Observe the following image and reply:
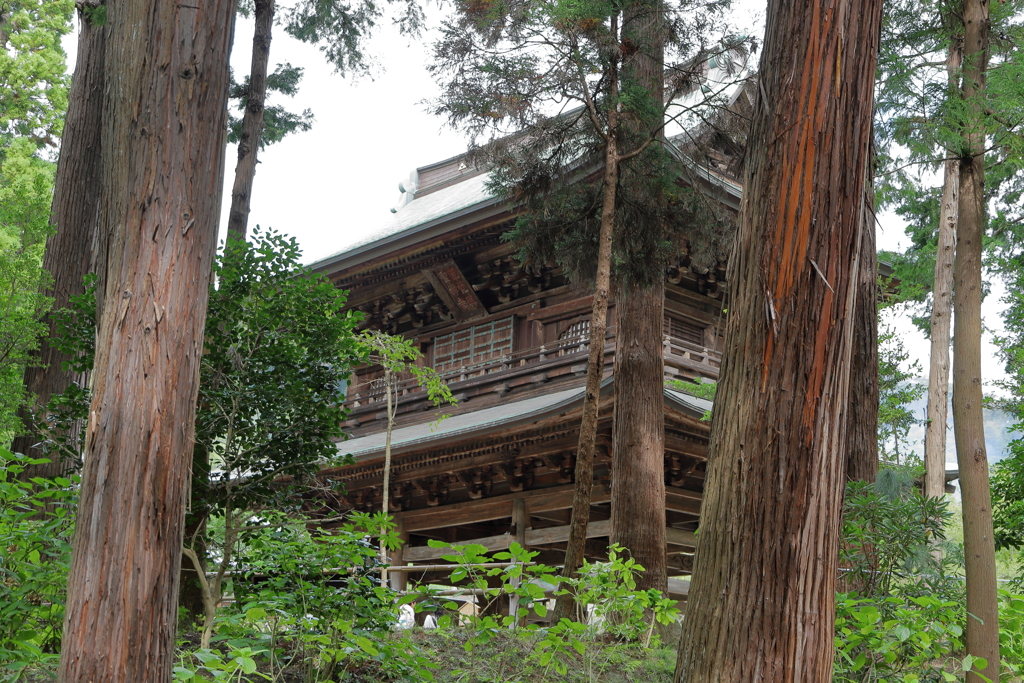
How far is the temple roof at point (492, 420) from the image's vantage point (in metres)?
A: 8.81

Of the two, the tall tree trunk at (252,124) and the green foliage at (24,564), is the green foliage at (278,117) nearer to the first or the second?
the tall tree trunk at (252,124)

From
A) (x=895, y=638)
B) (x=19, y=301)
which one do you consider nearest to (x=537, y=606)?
(x=895, y=638)

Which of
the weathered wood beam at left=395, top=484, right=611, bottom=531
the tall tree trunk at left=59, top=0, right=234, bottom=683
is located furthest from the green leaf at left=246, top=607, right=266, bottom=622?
the weathered wood beam at left=395, top=484, right=611, bottom=531

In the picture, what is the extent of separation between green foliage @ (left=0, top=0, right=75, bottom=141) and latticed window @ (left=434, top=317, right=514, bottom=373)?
411 inches

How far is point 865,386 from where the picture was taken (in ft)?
19.5

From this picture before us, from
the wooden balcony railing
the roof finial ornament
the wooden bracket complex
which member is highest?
the roof finial ornament

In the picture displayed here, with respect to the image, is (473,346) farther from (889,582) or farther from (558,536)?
(889,582)

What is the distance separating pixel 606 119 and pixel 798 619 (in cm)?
558

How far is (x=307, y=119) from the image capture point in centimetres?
1034

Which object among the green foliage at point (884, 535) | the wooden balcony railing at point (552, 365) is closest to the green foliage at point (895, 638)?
the green foliage at point (884, 535)

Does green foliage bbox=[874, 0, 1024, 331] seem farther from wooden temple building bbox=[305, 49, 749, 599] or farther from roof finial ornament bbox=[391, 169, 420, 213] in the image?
roof finial ornament bbox=[391, 169, 420, 213]

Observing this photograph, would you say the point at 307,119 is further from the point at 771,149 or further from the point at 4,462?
the point at 771,149

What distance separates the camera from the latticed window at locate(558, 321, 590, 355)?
37.1 feet

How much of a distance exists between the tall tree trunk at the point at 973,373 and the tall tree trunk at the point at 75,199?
20.5ft
